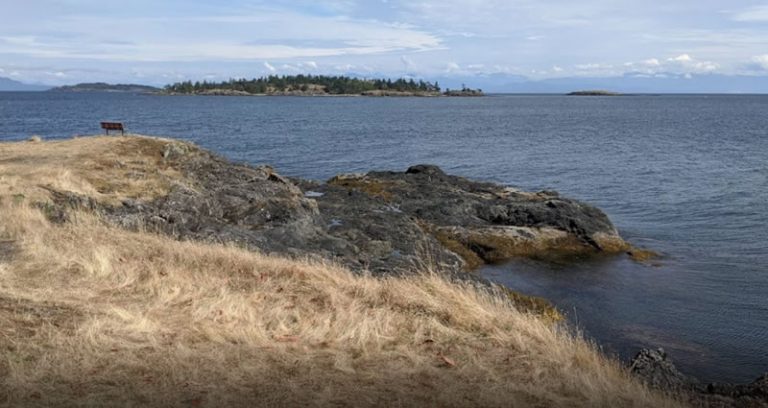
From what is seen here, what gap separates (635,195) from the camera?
33094 mm

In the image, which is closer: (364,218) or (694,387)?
(694,387)

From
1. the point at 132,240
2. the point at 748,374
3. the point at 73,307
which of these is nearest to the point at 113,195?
the point at 132,240

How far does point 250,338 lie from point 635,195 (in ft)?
93.1

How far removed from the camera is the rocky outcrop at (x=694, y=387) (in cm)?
864

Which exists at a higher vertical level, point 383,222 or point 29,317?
point 29,317

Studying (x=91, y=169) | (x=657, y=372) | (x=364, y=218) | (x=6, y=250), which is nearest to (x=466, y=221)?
(x=364, y=218)

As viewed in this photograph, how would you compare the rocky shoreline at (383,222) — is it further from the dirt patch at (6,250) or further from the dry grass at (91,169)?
the dirt patch at (6,250)

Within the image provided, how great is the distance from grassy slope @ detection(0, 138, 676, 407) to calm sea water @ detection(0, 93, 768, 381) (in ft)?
17.5

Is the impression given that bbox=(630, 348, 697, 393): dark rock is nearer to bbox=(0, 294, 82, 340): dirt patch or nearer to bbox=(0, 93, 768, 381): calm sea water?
bbox=(0, 93, 768, 381): calm sea water

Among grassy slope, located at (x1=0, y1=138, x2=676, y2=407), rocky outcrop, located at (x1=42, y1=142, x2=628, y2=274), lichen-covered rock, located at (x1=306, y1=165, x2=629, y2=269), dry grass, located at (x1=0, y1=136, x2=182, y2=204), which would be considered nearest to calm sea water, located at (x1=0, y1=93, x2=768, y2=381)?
lichen-covered rock, located at (x1=306, y1=165, x2=629, y2=269)

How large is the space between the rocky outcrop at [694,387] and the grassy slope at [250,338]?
1.82 feet

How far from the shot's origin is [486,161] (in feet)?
154

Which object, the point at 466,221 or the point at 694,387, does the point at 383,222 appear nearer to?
the point at 466,221

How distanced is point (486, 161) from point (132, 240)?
36.1m
